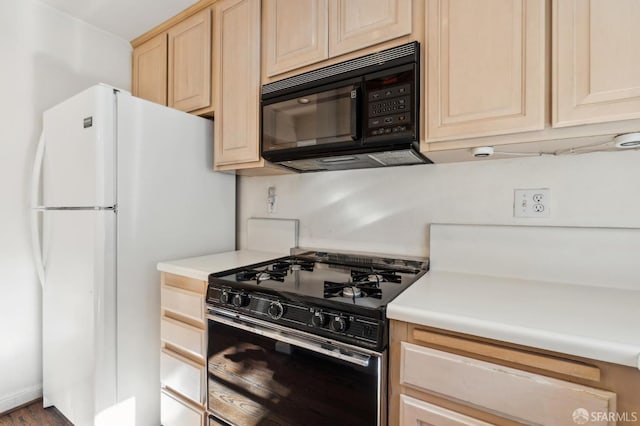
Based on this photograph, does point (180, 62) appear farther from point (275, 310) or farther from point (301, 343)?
point (301, 343)

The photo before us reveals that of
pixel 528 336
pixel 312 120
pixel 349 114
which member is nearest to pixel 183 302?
pixel 312 120

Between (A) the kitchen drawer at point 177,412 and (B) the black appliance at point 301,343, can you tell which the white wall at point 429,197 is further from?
(A) the kitchen drawer at point 177,412

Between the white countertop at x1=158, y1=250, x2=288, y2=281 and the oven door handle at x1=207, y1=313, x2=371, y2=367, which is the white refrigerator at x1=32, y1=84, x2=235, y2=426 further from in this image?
the oven door handle at x1=207, y1=313, x2=371, y2=367

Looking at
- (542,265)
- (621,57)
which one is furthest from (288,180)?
(621,57)

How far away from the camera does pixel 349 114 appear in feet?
4.40

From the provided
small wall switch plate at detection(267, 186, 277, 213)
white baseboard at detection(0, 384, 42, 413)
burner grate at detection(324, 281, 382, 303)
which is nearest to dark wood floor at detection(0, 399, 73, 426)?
white baseboard at detection(0, 384, 42, 413)

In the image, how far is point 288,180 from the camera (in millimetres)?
2008

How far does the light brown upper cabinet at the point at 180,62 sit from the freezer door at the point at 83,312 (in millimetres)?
862

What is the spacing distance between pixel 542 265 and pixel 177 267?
5.19ft

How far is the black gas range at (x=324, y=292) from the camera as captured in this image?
0.99 meters

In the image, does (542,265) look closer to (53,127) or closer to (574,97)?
(574,97)

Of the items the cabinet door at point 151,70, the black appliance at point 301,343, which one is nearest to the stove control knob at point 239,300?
the black appliance at point 301,343

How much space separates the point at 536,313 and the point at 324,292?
64 centimetres

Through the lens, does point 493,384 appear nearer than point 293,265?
Yes
